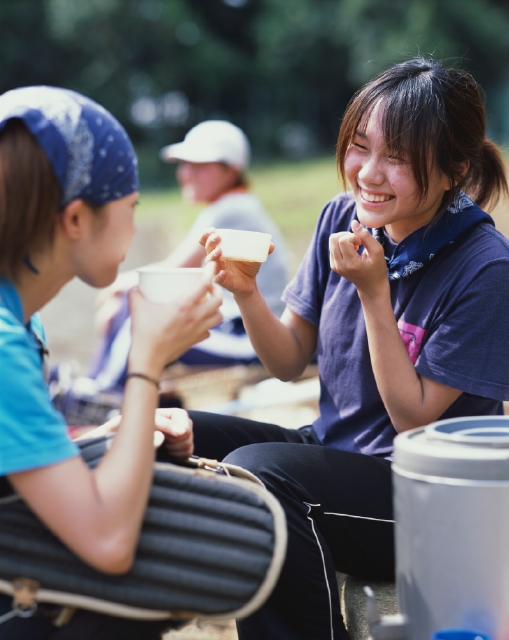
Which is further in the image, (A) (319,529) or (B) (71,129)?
(A) (319,529)

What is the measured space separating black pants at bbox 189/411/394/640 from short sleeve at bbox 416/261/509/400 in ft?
1.10

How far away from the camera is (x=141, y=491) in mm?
1585

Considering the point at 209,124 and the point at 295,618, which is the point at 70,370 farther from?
the point at 295,618

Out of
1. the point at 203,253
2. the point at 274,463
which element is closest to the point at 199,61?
the point at 203,253

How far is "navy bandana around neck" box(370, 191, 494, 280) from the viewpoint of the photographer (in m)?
2.28

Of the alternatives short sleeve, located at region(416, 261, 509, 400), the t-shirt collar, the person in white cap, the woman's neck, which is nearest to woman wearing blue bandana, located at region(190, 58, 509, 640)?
short sleeve, located at region(416, 261, 509, 400)

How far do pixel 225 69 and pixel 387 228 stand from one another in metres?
46.6

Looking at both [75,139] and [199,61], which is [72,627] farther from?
[199,61]

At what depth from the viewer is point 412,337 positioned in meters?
2.29

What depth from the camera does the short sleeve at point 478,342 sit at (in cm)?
212

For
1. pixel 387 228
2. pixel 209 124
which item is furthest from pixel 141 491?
pixel 209 124

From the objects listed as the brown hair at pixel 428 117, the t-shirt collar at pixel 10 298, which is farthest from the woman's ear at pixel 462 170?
the t-shirt collar at pixel 10 298

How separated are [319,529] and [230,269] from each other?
831mm

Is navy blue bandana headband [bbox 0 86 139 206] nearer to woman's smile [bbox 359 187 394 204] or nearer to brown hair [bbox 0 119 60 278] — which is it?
brown hair [bbox 0 119 60 278]
